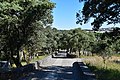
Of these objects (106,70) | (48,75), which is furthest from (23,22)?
(106,70)

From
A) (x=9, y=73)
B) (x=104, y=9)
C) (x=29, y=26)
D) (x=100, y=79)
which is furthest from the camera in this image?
(x=29, y=26)

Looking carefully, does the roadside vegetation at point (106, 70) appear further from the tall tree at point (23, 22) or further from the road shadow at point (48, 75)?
the tall tree at point (23, 22)

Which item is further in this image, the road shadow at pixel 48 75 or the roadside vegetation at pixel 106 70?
the road shadow at pixel 48 75

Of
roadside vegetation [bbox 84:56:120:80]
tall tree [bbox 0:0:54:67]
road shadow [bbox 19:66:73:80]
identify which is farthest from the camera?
tall tree [bbox 0:0:54:67]

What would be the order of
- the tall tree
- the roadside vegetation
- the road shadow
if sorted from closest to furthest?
the roadside vegetation, the road shadow, the tall tree

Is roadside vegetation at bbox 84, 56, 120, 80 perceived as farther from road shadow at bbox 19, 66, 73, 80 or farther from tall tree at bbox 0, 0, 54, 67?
tall tree at bbox 0, 0, 54, 67

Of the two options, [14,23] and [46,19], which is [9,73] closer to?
[14,23]

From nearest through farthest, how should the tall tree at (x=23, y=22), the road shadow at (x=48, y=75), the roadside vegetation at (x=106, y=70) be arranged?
the roadside vegetation at (x=106, y=70)
the road shadow at (x=48, y=75)
the tall tree at (x=23, y=22)

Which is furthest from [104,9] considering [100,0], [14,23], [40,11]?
→ [14,23]

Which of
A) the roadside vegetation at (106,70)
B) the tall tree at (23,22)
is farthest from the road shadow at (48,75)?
the tall tree at (23,22)

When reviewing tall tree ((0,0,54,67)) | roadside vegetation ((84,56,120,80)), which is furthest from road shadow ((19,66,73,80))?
tall tree ((0,0,54,67))

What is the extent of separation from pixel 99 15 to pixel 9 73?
10.6m

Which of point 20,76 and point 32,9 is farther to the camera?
point 32,9

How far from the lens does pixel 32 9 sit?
98.7 ft
